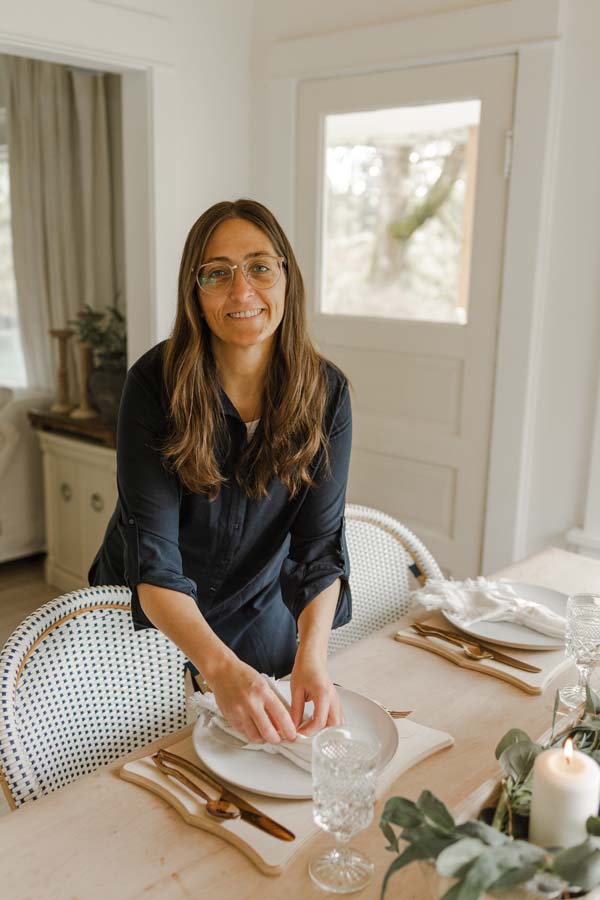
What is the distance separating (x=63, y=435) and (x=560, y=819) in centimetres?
319

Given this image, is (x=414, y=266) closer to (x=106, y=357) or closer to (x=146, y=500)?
(x=106, y=357)

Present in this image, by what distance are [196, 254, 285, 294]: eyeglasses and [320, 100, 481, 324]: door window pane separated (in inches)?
61.2

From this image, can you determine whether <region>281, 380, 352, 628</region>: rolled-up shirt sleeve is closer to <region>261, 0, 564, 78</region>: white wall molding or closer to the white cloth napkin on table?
the white cloth napkin on table

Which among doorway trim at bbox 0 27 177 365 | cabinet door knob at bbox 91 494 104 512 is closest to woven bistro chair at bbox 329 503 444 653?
doorway trim at bbox 0 27 177 365

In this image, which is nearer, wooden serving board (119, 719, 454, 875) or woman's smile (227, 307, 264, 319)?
wooden serving board (119, 719, 454, 875)

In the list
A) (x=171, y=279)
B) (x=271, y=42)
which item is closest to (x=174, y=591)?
(x=171, y=279)

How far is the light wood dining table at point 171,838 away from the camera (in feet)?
3.01

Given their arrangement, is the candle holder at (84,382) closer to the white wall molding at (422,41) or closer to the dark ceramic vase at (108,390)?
the dark ceramic vase at (108,390)

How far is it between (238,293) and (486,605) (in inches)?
29.4

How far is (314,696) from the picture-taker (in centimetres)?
119

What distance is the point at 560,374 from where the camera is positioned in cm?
262

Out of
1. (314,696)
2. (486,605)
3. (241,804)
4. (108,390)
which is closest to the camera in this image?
(241,804)

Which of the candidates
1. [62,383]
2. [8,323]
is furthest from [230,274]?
[8,323]

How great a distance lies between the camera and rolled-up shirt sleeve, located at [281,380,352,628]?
1.48 m
